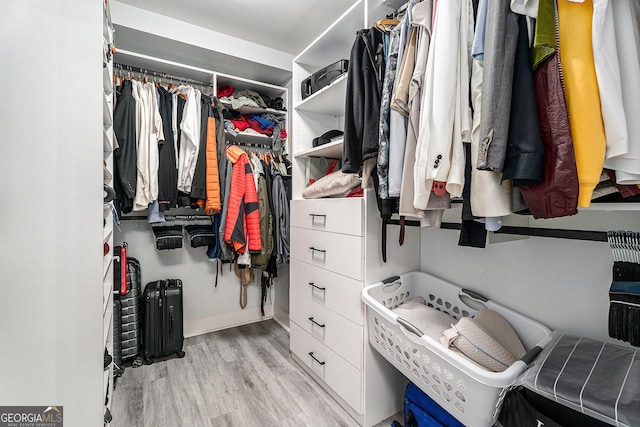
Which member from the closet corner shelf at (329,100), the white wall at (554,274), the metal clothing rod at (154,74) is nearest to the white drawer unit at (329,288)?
the white wall at (554,274)

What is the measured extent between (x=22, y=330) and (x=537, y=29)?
1.43m

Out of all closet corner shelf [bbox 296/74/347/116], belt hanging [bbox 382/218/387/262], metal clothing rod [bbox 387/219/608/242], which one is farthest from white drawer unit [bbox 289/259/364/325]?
closet corner shelf [bbox 296/74/347/116]

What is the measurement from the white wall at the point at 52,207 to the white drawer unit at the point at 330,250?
3.30 feet

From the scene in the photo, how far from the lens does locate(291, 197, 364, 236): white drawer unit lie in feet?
4.46

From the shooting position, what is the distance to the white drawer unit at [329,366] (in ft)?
4.51

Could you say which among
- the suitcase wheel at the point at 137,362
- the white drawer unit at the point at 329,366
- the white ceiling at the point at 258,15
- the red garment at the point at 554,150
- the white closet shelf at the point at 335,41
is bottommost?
the suitcase wheel at the point at 137,362

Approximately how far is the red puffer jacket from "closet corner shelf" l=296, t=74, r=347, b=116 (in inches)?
25.2

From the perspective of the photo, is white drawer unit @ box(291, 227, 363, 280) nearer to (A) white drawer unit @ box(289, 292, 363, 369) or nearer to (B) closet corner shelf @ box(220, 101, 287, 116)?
(A) white drawer unit @ box(289, 292, 363, 369)

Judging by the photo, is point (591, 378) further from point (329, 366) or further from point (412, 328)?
point (329, 366)

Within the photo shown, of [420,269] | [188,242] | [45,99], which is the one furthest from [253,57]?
[420,269]

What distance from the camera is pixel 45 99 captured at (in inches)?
29.4

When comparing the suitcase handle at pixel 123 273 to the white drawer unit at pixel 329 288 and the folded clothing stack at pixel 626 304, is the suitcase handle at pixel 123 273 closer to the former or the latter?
the white drawer unit at pixel 329 288

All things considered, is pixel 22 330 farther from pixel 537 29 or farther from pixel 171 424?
pixel 537 29

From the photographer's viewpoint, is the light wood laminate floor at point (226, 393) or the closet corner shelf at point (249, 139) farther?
the closet corner shelf at point (249, 139)
